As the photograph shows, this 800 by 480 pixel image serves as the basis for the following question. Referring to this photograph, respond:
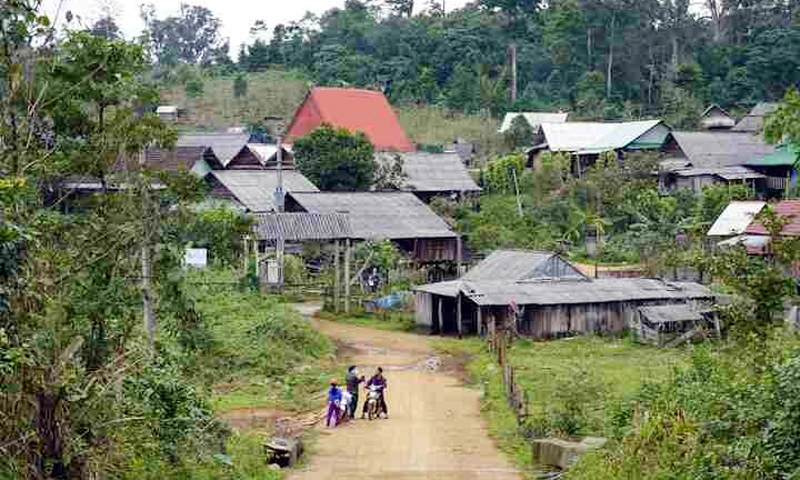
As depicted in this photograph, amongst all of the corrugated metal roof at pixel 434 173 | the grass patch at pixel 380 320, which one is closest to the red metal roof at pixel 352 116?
the corrugated metal roof at pixel 434 173

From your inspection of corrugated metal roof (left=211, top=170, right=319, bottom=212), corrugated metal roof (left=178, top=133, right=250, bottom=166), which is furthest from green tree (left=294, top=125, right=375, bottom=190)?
corrugated metal roof (left=178, top=133, right=250, bottom=166)

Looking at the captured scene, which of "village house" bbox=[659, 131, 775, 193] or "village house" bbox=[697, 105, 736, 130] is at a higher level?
"village house" bbox=[697, 105, 736, 130]

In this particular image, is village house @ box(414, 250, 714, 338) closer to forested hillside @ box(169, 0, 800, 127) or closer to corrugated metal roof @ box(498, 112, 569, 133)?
corrugated metal roof @ box(498, 112, 569, 133)

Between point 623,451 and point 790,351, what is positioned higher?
point 790,351

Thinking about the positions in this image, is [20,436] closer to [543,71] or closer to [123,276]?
[123,276]

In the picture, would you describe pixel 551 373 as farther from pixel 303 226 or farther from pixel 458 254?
pixel 458 254

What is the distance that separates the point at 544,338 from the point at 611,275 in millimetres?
7104

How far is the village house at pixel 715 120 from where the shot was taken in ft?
184

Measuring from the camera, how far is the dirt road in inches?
650

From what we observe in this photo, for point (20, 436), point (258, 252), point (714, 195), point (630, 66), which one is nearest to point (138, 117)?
point (20, 436)

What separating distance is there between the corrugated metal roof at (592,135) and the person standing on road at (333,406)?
3293 centimetres

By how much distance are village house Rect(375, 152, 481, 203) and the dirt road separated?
2089cm

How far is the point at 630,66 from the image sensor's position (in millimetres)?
69125

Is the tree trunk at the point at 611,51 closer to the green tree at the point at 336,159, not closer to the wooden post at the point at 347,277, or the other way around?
the green tree at the point at 336,159
